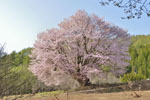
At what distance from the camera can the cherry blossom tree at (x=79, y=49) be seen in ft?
42.9

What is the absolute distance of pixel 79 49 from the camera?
42.9 ft

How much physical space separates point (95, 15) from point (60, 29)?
120 inches

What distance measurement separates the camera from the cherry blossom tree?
42.9 ft

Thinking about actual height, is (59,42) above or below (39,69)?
above

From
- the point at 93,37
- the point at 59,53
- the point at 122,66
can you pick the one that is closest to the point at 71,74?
the point at 59,53

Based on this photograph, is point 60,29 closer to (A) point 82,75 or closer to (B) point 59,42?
(B) point 59,42

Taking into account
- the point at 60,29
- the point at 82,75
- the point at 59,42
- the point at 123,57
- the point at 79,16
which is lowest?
the point at 82,75

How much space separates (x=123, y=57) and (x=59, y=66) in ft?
16.7

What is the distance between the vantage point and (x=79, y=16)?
14.1 metres

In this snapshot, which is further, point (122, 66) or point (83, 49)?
point (122, 66)

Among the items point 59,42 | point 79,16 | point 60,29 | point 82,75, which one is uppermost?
point 79,16

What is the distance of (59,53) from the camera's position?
13469mm

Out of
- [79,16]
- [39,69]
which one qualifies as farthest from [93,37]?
[39,69]

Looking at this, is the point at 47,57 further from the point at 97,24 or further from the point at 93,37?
the point at 97,24
